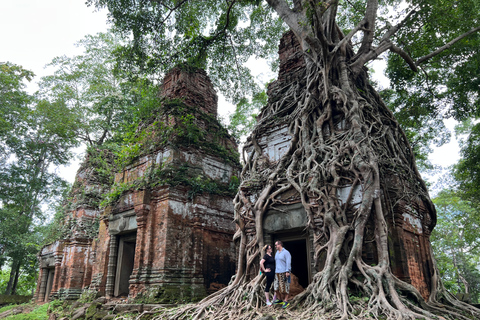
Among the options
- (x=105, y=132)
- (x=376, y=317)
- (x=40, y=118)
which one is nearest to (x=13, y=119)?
(x=40, y=118)

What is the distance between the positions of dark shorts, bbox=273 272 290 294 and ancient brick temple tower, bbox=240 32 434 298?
0.57 m

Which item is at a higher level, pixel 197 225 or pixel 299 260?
pixel 197 225

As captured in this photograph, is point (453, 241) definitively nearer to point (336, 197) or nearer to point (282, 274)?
point (336, 197)

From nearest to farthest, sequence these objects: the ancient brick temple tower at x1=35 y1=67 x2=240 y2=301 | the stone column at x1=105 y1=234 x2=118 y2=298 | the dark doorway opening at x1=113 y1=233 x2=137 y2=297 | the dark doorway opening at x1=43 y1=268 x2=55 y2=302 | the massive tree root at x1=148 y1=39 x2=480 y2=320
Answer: the massive tree root at x1=148 y1=39 x2=480 y2=320
the ancient brick temple tower at x1=35 y1=67 x2=240 y2=301
the stone column at x1=105 y1=234 x2=118 y2=298
the dark doorway opening at x1=113 y1=233 x2=137 y2=297
the dark doorway opening at x1=43 y1=268 x2=55 y2=302

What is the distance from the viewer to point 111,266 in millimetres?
8656

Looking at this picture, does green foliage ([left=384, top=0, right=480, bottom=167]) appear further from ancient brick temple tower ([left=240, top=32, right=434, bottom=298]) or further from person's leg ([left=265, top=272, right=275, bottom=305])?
person's leg ([left=265, top=272, right=275, bottom=305])

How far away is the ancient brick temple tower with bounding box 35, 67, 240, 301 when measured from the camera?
7.75 meters

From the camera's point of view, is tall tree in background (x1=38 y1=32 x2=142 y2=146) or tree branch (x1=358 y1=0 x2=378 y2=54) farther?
tall tree in background (x1=38 y1=32 x2=142 y2=146)

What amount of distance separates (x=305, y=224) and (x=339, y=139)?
5.69 feet

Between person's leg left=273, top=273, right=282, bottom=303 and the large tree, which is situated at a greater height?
the large tree

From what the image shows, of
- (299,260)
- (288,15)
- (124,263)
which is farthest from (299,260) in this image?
(288,15)

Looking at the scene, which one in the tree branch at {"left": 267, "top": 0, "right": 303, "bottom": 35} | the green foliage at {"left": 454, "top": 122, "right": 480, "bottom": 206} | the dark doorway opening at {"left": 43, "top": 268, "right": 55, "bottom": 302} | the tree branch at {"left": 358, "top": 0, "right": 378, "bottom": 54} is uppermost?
the tree branch at {"left": 267, "top": 0, "right": 303, "bottom": 35}

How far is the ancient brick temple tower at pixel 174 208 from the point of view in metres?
7.75

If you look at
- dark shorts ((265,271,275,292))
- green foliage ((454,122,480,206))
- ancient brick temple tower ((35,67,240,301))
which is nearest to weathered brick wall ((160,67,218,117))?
ancient brick temple tower ((35,67,240,301))
